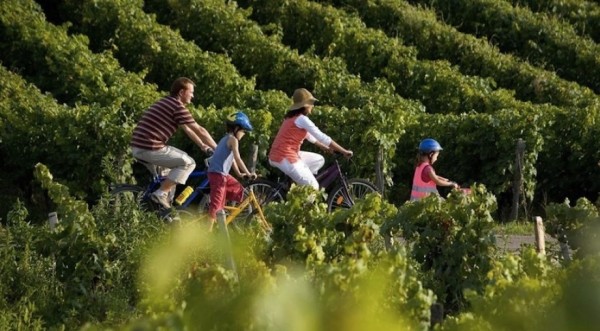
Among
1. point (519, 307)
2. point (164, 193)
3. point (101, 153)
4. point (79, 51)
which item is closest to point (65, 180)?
point (101, 153)

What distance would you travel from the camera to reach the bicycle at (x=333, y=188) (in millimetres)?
11320

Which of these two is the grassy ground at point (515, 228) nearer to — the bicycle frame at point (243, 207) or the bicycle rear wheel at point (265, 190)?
the bicycle rear wheel at point (265, 190)

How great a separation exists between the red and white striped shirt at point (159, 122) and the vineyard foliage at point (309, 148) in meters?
0.46

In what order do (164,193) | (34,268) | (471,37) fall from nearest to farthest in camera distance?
1. (34,268)
2. (164,193)
3. (471,37)

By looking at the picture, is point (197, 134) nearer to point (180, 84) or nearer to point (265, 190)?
point (180, 84)

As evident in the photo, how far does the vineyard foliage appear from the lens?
299 centimetres

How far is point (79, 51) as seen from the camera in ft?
57.4

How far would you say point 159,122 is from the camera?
34.8ft

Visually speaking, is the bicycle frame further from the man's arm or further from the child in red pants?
the man's arm

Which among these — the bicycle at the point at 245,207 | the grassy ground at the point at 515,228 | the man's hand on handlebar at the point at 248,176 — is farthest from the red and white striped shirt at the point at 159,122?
the grassy ground at the point at 515,228

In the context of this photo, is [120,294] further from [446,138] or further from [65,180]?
[446,138]

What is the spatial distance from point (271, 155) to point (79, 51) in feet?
23.5

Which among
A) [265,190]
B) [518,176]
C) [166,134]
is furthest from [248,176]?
[518,176]

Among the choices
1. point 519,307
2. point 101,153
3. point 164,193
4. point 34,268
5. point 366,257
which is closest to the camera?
point 519,307
